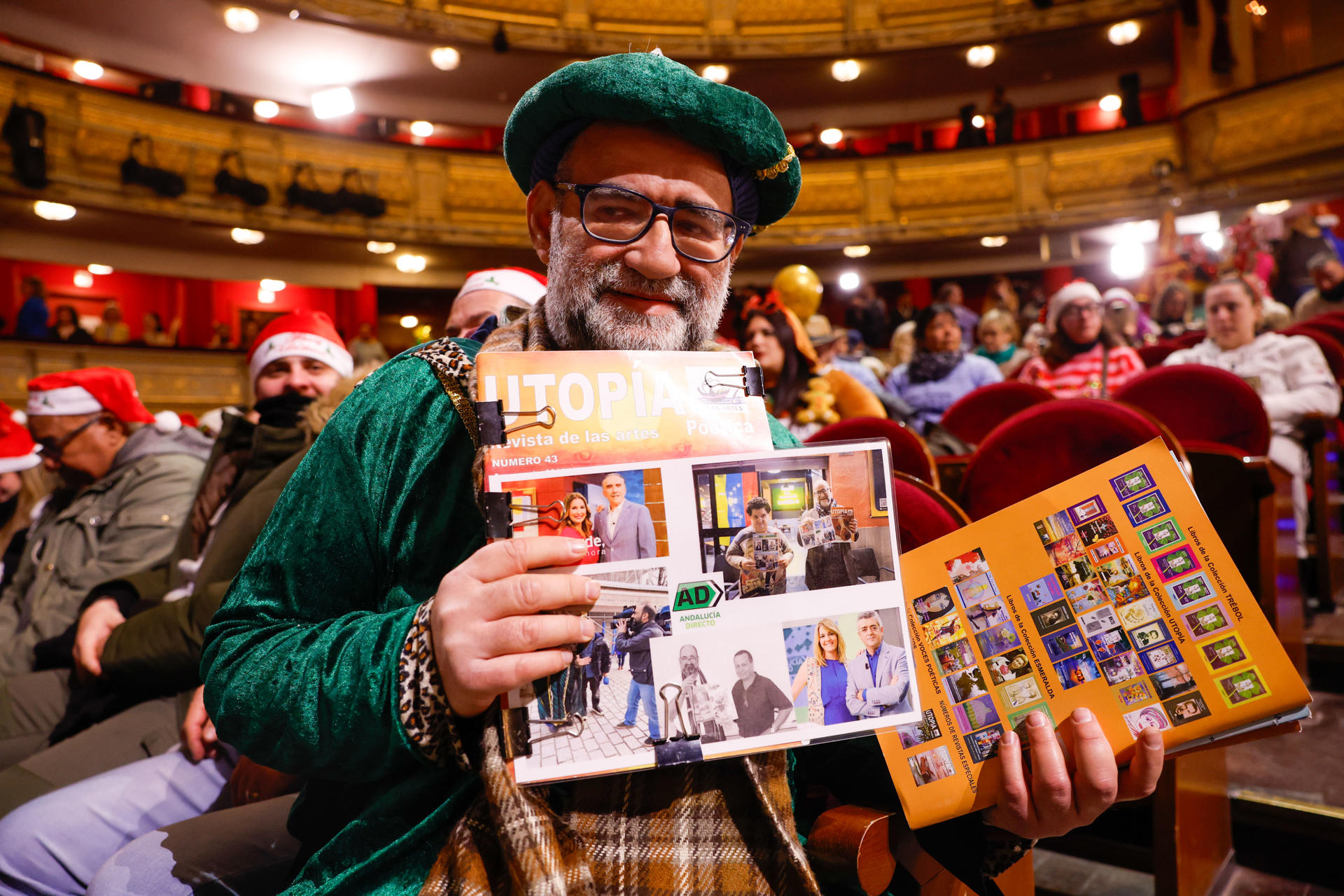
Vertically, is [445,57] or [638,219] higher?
[445,57]

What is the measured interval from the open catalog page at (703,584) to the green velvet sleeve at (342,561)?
187 mm

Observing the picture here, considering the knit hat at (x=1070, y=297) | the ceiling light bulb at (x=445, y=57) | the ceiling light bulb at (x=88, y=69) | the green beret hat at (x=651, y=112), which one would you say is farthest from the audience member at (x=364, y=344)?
the green beret hat at (x=651, y=112)

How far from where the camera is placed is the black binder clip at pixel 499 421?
660mm

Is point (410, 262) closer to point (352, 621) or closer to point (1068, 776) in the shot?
point (352, 621)

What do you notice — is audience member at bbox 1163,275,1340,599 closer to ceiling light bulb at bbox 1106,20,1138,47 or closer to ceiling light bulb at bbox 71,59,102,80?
ceiling light bulb at bbox 1106,20,1138,47

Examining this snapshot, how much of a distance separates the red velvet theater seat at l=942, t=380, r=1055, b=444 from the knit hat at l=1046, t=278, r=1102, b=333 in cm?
110

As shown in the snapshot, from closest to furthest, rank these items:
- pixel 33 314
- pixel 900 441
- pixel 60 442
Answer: pixel 900 441 < pixel 60 442 < pixel 33 314

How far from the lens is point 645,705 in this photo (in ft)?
2.18

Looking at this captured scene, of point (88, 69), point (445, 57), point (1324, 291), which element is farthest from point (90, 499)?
point (88, 69)

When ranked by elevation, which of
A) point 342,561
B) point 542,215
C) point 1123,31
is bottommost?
point 342,561

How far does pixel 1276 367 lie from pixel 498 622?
4.30 m

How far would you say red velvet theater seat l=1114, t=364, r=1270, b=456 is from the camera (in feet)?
7.98

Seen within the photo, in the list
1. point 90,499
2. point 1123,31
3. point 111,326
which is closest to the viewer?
point 90,499

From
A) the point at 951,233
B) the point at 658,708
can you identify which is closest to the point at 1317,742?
the point at 658,708
